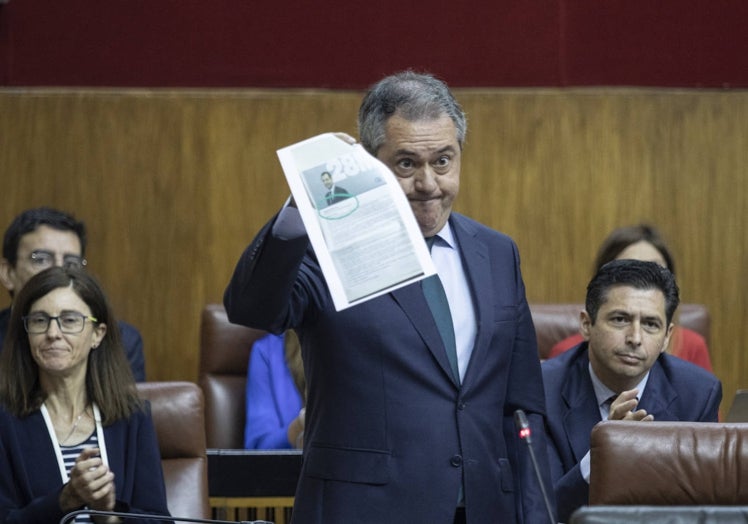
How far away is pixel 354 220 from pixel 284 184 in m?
2.80

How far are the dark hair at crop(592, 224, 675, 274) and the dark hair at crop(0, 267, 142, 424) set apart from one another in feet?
5.07

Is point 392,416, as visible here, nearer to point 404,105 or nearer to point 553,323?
point 404,105

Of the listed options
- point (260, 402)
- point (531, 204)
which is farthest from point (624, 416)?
point (531, 204)

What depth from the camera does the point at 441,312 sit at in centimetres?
216

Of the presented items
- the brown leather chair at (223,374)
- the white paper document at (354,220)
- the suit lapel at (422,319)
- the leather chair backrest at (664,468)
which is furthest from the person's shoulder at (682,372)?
the brown leather chair at (223,374)

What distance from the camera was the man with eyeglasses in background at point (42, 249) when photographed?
13.3ft

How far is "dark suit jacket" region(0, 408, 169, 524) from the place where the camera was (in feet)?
9.76

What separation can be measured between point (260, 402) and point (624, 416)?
178 cm

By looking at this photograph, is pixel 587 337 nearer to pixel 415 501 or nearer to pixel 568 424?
pixel 568 424

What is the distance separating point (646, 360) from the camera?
2979mm

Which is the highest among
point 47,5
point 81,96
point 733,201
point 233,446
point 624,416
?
point 47,5

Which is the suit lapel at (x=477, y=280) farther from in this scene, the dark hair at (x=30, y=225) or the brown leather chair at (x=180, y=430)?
the dark hair at (x=30, y=225)

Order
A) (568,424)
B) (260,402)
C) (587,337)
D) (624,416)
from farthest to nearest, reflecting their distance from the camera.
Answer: (260,402) → (587,337) → (568,424) → (624,416)

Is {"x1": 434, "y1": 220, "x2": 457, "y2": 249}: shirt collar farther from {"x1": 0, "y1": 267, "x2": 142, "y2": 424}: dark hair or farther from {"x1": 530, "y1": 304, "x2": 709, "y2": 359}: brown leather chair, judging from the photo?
{"x1": 530, "y1": 304, "x2": 709, "y2": 359}: brown leather chair
